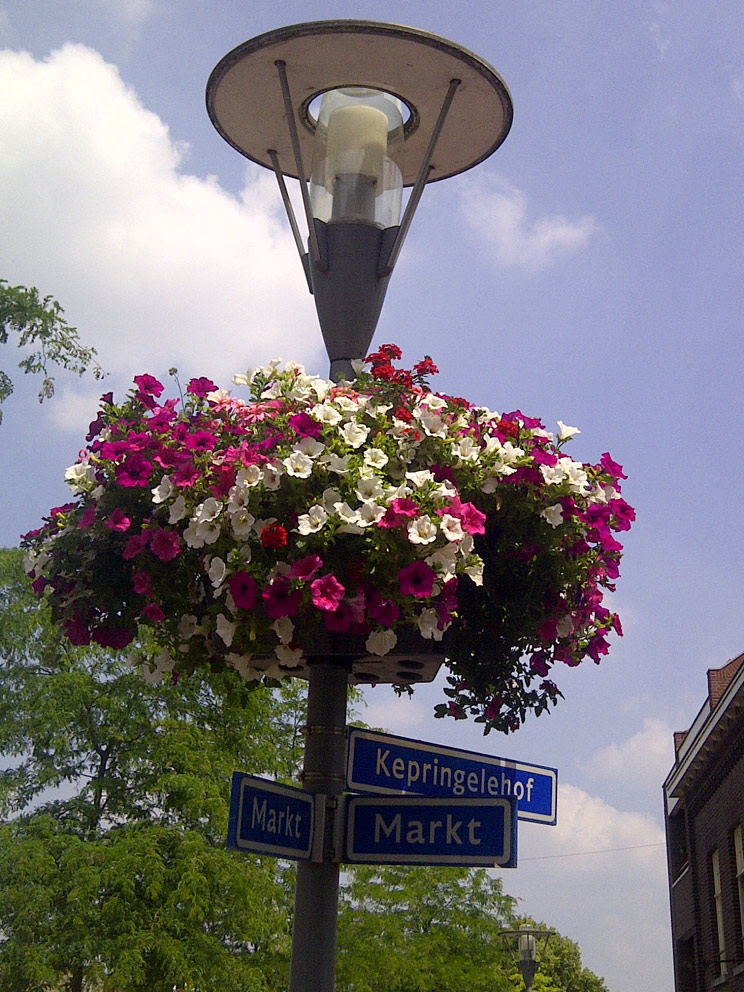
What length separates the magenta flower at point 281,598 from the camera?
131 inches

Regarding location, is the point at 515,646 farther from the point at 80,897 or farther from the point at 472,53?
the point at 80,897

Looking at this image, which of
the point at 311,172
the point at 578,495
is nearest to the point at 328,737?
the point at 578,495

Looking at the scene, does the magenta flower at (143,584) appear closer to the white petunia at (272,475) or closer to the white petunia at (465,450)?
the white petunia at (272,475)

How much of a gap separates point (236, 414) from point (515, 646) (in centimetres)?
135

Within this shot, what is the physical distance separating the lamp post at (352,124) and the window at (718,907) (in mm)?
22506

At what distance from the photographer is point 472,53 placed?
5.26 m

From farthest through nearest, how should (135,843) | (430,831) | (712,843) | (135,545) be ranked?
(712,843) < (135,843) < (430,831) < (135,545)

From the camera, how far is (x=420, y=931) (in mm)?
25828

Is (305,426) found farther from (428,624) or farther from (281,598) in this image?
(428,624)

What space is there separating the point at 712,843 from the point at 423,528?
2478 centimetres

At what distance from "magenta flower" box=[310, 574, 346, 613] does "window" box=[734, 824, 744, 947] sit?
70.8ft

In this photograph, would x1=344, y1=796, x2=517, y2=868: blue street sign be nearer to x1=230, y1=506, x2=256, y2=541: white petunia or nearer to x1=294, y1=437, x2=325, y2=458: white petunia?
x1=230, y1=506, x2=256, y2=541: white petunia

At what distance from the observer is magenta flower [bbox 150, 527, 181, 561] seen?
355 centimetres

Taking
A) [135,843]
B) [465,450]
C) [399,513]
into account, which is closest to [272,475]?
[399,513]
